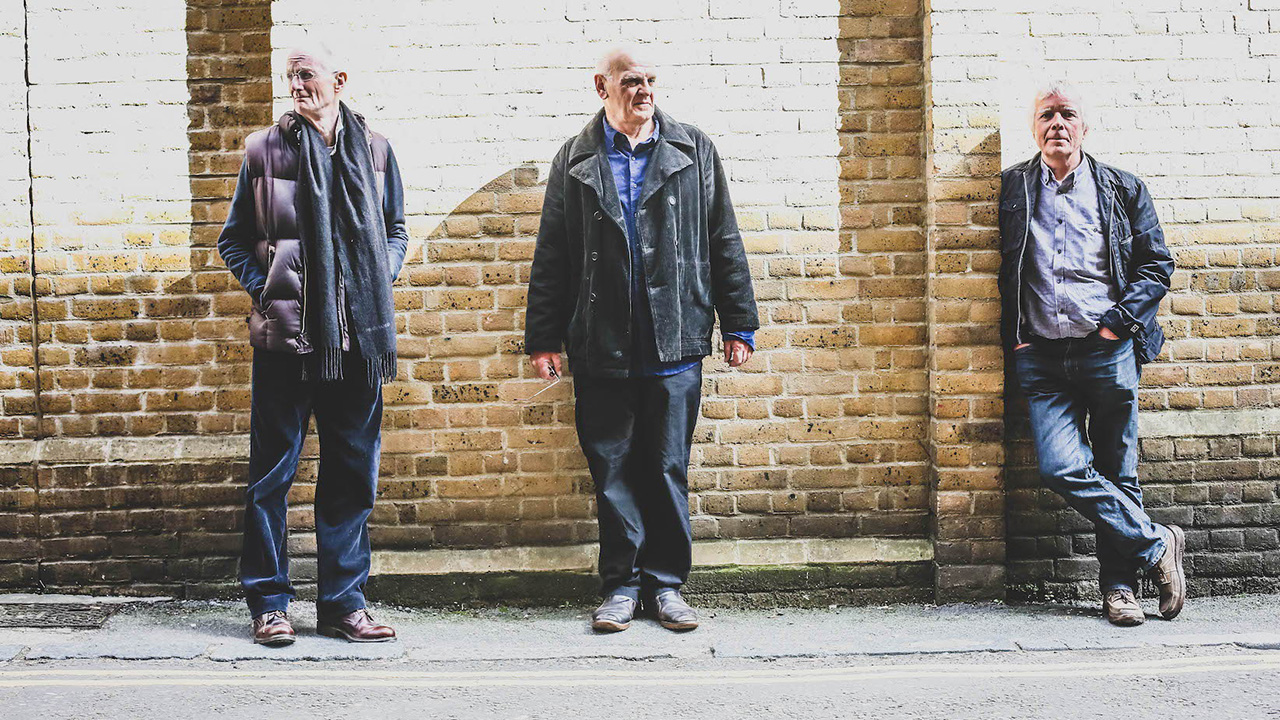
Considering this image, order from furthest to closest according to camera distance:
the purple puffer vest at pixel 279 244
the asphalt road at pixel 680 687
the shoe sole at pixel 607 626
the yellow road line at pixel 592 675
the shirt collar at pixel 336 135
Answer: the shoe sole at pixel 607 626, the shirt collar at pixel 336 135, the purple puffer vest at pixel 279 244, the yellow road line at pixel 592 675, the asphalt road at pixel 680 687

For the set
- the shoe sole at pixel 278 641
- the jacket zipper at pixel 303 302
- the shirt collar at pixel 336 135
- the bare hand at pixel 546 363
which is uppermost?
the shirt collar at pixel 336 135

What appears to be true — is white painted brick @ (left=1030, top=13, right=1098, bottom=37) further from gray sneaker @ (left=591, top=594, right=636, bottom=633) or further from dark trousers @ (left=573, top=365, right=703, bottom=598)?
gray sneaker @ (left=591, top=594, right=636, bottom=633)

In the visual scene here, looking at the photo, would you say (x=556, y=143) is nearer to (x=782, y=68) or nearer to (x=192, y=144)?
(x=782, y=68)

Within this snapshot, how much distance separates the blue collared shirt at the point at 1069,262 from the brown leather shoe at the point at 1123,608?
1.11m

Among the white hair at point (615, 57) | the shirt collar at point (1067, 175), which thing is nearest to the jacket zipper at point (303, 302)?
the white hair at point (615, 57)

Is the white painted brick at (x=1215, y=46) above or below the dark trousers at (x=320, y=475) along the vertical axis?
above

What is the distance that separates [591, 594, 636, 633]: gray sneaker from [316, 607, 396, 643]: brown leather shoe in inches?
32.8

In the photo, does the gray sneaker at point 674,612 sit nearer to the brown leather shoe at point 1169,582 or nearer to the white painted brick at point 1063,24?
the brown leather shoe at point 1169,582

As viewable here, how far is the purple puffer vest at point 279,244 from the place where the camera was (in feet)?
15.3

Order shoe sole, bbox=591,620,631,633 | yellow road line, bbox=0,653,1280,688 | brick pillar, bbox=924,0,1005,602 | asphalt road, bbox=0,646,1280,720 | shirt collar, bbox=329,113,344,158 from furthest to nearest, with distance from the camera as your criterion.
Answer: brick pillar, bbox=924,0,1005,602
shoe sole, bbox=591,620,631,633
shirt collar, bbox=329,113,344,158
yellow road line, bbox=0,653,1280,688
asphalt road, bbox=0,646,1280,720

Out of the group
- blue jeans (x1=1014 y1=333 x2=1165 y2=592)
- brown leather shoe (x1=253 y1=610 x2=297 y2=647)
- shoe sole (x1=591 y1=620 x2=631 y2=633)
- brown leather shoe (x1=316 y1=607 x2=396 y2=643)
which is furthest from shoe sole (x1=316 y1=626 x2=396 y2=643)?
blue jeans (x1=1014 y1=333 x2=1165 y2=592)

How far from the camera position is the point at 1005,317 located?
5.32 m

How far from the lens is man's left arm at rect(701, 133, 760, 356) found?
16.9 ft

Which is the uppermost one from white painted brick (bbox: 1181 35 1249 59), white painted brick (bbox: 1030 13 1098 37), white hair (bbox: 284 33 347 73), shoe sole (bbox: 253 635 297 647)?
white painted brick (bbox: 1030 13 1098 37)
